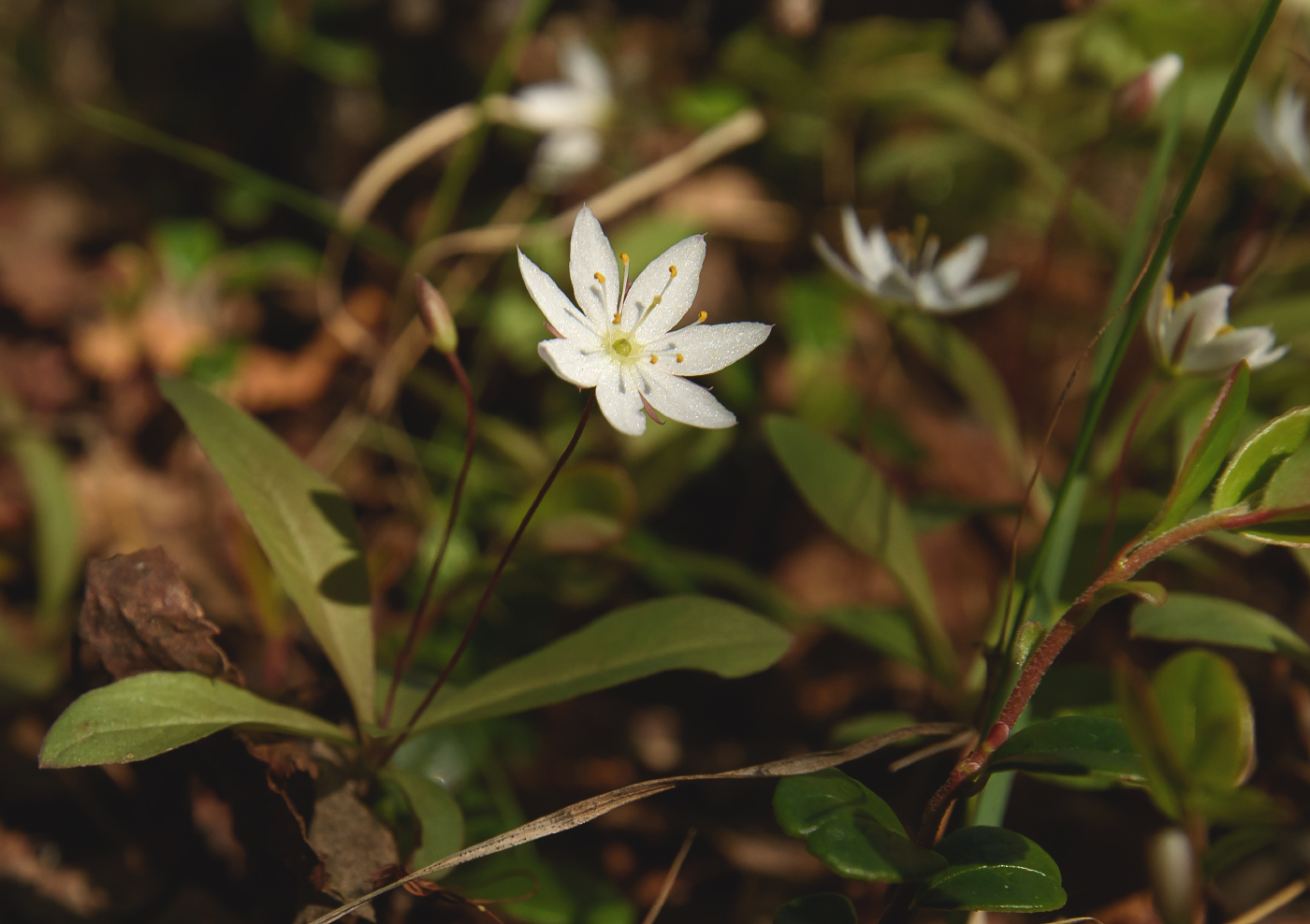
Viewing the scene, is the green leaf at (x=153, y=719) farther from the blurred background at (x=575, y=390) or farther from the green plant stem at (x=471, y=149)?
the green plant stem at (x=471, y=149)

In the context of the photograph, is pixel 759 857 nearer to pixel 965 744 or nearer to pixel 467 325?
pixel 965 744

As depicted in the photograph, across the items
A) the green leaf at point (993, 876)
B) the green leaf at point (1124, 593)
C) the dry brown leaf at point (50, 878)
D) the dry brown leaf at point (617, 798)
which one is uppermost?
the green leaf at point (1124, 593)

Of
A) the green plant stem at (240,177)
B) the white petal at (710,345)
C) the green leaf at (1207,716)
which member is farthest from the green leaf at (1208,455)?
the green plant stem at (240,177)

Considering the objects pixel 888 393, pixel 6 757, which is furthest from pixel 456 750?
pixel 888 393

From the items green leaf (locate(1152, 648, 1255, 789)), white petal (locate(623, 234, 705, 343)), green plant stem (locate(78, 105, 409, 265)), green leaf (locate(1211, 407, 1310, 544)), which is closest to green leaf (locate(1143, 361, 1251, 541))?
green leaf (locate(1211, 407, 1310, 544))

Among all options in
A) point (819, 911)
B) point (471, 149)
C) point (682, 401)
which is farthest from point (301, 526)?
point (471, 149)

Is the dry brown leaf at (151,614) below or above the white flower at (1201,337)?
below
